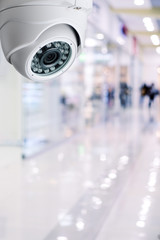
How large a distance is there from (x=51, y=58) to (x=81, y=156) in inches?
225

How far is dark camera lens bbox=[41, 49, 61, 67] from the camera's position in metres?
1.87

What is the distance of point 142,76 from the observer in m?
22.1

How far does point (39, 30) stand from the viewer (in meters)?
1.65

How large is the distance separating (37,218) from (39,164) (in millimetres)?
2876

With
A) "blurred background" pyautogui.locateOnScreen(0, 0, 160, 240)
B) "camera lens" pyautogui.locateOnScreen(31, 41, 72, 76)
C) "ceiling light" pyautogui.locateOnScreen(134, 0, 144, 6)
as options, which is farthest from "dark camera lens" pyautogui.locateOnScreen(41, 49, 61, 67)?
"ceiling light" pyautogui.locateOnScreen(134, 0, 144, 6)

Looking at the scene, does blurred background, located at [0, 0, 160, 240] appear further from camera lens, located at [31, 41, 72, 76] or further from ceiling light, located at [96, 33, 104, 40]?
camera lens, located at [31, 41, 72, 76]

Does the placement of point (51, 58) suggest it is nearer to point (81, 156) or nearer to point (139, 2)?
point (81, 156)

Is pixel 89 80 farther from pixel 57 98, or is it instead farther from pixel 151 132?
pixel 57 98

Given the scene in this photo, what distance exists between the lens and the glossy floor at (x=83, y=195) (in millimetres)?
3480

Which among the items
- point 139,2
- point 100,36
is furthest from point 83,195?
point 100,36

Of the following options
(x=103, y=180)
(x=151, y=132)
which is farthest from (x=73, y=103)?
(x=103, y=180)

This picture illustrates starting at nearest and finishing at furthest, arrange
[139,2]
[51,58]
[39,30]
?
[39,30] → [51,58] → [139,2]

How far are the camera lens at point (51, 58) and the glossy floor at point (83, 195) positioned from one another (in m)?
1.73

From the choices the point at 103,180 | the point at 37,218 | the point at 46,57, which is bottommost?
the point at 37,218
